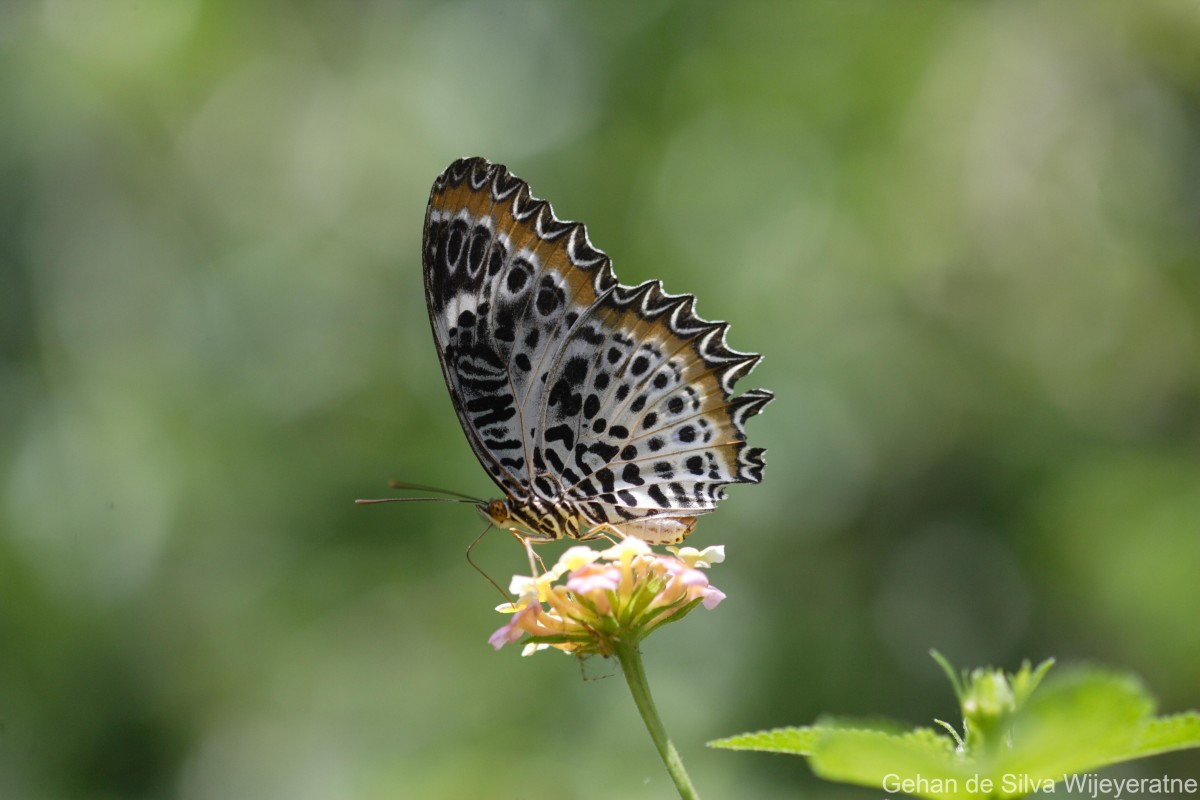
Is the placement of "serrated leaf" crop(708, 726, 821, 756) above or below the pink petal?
below

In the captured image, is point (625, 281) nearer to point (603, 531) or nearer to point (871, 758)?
point (603, 531)

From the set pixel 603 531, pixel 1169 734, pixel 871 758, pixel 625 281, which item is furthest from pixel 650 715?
pixel 625 281

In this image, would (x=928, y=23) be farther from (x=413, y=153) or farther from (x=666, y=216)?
(x=413, y=153)

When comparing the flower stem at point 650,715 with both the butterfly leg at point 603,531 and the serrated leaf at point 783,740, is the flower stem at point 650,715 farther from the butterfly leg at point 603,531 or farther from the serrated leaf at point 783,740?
the butterfly leg at point 603,531

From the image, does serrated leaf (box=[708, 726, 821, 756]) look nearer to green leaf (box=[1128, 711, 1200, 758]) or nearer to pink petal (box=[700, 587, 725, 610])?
green leaf (box=[1128, 711, 1200, 758])

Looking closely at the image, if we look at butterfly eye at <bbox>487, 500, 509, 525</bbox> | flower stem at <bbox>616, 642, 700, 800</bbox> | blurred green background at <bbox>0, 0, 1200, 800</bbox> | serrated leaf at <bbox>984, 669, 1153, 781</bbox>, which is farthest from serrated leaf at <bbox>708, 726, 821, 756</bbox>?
blurred green background at <bbox>0, 0, 1200, 800</bbox>

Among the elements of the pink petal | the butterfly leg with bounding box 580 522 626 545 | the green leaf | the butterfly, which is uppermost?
the butterfly
